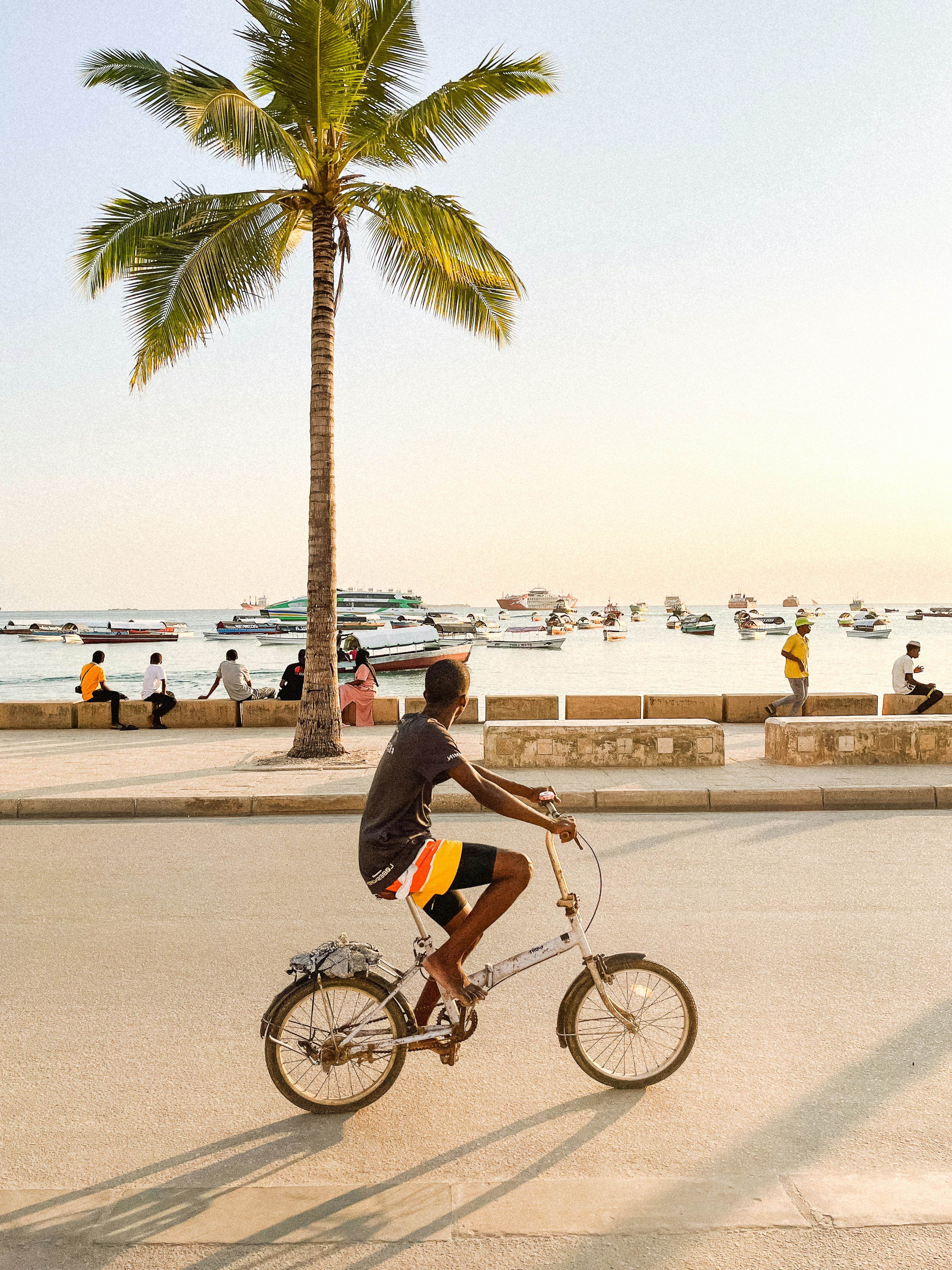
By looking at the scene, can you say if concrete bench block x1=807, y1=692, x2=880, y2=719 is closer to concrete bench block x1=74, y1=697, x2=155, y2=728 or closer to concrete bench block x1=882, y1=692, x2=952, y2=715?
concrete bench block x1=882, y1=692, x2=952, y2=715

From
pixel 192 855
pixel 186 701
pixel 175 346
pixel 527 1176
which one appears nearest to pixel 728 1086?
pixel 527 1176

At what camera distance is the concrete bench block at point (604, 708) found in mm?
16875

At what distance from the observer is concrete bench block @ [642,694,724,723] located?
669 inches

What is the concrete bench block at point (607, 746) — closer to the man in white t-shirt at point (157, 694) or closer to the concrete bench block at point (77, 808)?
the concrete bench block at point (77, 808)

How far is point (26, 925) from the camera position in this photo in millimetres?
5973

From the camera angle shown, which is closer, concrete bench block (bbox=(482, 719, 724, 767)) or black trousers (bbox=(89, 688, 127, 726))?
concrete bench block (bbox=(482, 719, 724, 767))

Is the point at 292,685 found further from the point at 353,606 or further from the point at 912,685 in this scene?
the point at 353,606

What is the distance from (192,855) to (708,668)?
61499 mm

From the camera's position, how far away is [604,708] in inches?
670

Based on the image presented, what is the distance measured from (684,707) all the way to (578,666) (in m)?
52.6

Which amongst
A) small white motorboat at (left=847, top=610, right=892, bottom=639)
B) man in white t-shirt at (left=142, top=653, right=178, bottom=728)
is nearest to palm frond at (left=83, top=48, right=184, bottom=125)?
man in white t-shirt at (left=142, top=653, right=178, bottom=728)

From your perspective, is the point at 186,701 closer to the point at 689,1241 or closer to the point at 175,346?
the point at 175,346

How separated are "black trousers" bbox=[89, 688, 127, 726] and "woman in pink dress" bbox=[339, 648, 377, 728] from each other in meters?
3.97

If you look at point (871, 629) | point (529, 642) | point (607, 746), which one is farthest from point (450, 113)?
point (871, 629)
